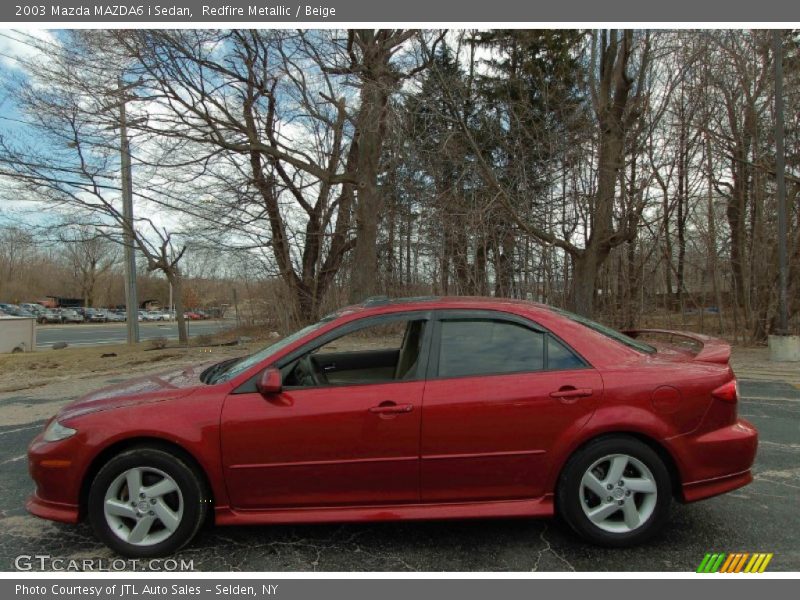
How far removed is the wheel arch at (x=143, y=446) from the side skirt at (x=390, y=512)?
223 mm

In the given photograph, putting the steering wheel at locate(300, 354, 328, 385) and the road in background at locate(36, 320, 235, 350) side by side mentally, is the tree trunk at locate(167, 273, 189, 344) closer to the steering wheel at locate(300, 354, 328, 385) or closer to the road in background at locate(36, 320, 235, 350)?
the road in background at locate(36, 320, 235, 350)

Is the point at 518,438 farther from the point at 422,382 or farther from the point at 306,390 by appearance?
the point at 306,390

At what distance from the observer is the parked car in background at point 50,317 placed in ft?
195

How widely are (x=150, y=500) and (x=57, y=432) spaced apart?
0.74 m

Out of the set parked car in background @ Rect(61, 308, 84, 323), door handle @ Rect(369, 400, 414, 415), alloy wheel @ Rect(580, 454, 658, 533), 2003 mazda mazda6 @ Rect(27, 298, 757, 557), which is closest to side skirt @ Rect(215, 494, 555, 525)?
2003 mazda mazda6 @ Rect(27, 298, 757, 557)

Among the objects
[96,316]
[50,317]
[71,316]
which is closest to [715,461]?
[50,317]

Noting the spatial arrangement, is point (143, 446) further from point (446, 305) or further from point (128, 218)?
point (128, 218)

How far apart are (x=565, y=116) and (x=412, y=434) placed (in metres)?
15.7

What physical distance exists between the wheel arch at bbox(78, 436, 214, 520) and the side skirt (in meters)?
0.22

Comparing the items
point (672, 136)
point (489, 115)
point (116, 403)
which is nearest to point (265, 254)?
point (489, 115)

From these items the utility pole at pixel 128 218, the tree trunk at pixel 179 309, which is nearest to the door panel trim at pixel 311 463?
the utility pole at pixel 128 218

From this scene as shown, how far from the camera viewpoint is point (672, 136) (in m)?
15.3

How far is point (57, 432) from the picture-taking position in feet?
10.2

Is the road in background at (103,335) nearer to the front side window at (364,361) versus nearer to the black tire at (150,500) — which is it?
the front side window at (364,361)
